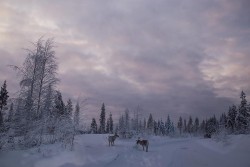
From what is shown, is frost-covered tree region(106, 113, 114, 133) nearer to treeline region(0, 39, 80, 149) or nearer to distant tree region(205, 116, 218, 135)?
distant tree region(205, 116, 218, 135)

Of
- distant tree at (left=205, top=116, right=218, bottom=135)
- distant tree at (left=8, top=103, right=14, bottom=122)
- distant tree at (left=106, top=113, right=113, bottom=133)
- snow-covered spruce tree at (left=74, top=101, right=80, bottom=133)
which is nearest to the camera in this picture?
distant tree at (left=8, top=103, right=14, bottom=122)

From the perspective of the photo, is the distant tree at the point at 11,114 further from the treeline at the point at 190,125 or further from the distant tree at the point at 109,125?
the distant tree at the point at 109,125

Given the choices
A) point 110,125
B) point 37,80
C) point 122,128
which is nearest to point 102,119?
point 110,125

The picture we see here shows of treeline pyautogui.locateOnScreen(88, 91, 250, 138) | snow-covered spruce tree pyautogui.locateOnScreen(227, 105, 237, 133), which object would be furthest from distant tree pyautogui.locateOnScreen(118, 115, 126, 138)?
snow-covered spruce tree pyautogui.locateOnScreen(227, 105, 237, 133)

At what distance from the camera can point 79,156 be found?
904 inches

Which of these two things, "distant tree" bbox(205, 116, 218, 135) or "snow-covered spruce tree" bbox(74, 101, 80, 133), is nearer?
"snow-covered spruce tree" bbox(74, 101, 80, 133)

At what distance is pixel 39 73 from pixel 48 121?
19.3 feet

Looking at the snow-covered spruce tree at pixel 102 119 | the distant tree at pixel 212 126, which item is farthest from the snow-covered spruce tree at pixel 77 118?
the snow-covered spruce tree at pixel 102 119

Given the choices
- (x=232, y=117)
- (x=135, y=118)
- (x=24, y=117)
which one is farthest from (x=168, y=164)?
(x=135, y=118)

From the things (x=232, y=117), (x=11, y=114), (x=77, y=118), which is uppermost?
(x=232, y=117)

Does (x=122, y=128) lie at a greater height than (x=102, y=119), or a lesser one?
lesser

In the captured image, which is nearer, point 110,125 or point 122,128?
point 122,128

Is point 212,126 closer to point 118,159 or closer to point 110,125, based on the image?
point 110,125

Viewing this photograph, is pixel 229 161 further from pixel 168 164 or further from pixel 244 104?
pixel 244 104
